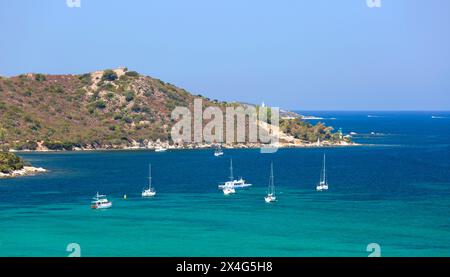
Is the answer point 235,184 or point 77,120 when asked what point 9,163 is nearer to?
point 235,184

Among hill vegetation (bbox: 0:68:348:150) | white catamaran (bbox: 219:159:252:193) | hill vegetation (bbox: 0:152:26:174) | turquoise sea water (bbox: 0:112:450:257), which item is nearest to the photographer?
turquoise sea water (bbox: 0:112:450:257)

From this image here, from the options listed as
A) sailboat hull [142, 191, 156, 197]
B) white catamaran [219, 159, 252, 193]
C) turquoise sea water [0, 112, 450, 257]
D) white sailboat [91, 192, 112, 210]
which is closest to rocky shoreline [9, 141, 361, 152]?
turquoise sea water [0, 112, 450, 257]

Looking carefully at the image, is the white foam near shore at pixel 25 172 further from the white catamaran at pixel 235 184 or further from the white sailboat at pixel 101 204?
the white sailboat at pixel 101 204

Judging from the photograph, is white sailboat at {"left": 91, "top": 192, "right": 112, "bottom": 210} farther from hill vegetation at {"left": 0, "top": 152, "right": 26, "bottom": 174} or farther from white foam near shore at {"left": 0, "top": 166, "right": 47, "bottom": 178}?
hill vegetation at {"left": 0, "top": 152, "right": 26, "bottom": 174}

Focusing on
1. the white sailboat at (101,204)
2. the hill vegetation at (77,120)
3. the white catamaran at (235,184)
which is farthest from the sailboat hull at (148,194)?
the hill vegetation at (77,120)

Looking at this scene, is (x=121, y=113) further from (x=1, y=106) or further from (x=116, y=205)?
(x=116, y=205)
